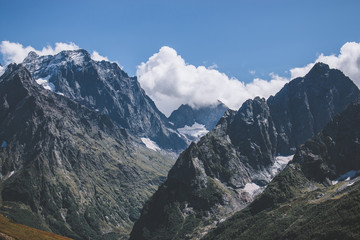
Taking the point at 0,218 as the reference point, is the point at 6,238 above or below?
below

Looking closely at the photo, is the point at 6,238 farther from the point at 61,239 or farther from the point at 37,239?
the point at 61,239

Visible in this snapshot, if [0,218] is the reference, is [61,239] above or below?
below

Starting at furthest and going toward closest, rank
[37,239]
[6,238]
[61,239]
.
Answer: [61,239], [37,239], [6,238]

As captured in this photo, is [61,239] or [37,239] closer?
[37,239]

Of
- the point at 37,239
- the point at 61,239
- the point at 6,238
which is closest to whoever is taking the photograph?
the point at 6,238

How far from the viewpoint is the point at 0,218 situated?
162750 mm

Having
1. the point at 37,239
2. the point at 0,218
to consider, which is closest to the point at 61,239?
the point at 37,239

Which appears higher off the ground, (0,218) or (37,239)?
(0,218)

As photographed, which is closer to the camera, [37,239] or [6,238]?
[6,238]

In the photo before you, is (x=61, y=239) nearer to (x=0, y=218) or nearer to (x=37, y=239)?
(x=37, y=239)

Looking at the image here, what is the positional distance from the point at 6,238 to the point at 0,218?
43.8m

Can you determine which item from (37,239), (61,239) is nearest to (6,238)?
(37,239)

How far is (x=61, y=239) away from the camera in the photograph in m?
158

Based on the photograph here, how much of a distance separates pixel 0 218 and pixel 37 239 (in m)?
30.0
